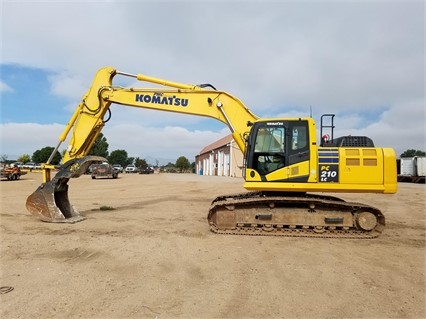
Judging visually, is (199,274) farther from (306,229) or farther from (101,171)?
(101,171)

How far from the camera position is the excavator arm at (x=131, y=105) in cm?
1023

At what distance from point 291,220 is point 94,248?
15.7ft

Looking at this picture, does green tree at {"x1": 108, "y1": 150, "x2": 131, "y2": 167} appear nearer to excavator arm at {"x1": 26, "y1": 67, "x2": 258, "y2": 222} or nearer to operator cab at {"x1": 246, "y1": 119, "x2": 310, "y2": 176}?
excavator arm at {"x1": 26, "y1": 67, "x2": 258, "y2": 222}

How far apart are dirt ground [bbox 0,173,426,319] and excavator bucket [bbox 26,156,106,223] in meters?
0.46

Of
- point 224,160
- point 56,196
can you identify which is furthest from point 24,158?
point 56,196

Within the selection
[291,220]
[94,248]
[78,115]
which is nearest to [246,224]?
[291,220]

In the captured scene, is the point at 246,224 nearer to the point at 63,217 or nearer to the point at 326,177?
the point at 326,177

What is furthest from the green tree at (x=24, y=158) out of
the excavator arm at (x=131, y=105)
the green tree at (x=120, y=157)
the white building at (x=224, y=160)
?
the excavator arm at (x=131, y=105)

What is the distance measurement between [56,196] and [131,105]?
11.8 feet

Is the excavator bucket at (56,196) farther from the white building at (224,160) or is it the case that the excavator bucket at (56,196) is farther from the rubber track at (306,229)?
the white building at (224,160)

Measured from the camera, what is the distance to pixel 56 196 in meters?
10.1

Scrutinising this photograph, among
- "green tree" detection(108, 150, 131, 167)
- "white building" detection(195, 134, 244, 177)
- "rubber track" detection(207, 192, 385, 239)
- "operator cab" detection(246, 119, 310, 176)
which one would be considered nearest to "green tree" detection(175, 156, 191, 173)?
"green tree" detection(108, 150, 131, 167)

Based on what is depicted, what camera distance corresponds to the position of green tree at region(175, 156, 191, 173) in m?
105

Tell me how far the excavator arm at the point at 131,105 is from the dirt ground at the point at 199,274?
6.66 ft
